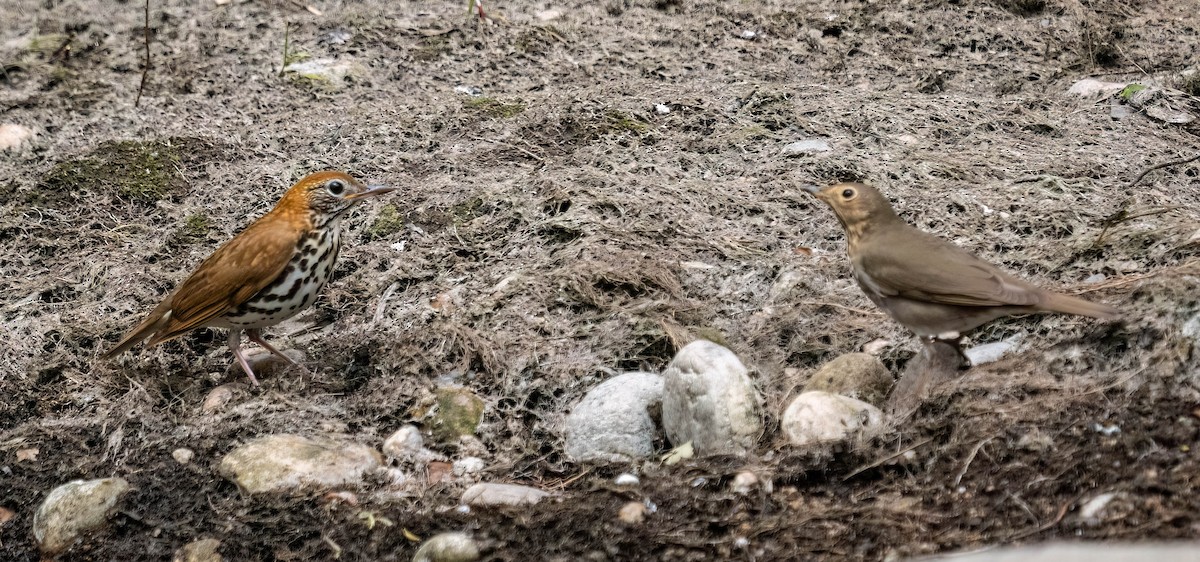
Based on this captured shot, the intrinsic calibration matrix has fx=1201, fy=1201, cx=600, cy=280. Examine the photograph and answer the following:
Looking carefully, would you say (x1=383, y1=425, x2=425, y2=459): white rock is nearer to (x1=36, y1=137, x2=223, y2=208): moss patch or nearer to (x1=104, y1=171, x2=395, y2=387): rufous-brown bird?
(x1=104, y1=171, x2=395, y2=387): rufous-brown bird

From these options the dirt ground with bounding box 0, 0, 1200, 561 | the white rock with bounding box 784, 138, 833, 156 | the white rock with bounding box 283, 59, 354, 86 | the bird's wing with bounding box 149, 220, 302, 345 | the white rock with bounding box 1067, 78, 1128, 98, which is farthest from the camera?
the white rock with bounding box 283, 59, 354, 86

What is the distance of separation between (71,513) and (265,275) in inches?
47.6

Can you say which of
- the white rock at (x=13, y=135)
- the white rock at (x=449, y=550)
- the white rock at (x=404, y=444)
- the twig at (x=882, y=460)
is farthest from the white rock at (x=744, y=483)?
the white rock at (x=13, y=135)

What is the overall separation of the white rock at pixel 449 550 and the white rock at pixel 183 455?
125 centimetres

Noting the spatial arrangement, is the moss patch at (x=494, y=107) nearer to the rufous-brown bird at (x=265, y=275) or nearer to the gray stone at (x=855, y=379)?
the rufous-brown bird at (x=265, y=275)

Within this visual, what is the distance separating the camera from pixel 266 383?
482 cm

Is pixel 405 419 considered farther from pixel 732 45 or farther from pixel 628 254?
pixel 732 45

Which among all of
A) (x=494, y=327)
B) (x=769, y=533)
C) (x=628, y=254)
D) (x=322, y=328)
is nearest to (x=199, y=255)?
(x=322, y=328)

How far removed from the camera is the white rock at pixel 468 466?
4.15m

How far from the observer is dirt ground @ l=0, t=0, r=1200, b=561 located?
140 inches

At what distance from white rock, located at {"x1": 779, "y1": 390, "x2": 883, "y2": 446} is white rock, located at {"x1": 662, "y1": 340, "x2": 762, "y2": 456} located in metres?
0.13

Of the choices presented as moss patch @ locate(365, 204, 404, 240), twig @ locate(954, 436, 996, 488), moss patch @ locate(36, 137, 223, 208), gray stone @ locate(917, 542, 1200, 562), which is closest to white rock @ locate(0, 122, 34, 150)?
moss patch @ locate(36, 137, 223, 208)

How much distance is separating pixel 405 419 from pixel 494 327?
620 mm

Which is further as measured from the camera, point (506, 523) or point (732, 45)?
point (732, 45)
